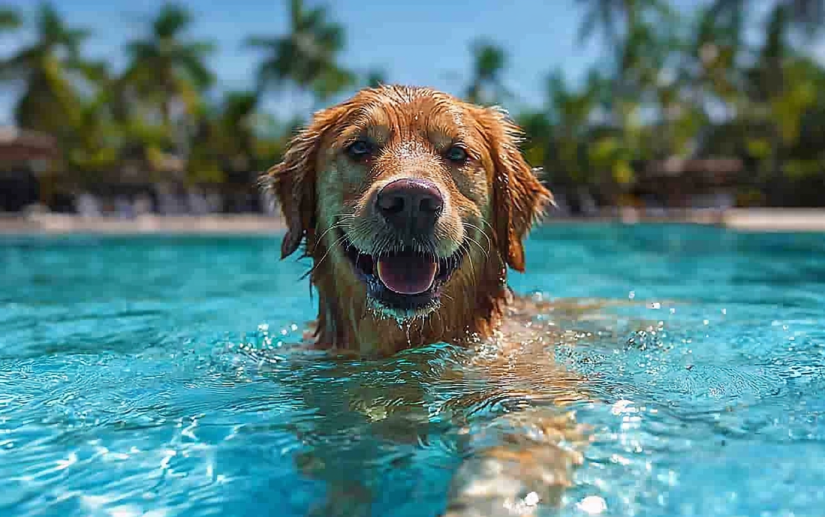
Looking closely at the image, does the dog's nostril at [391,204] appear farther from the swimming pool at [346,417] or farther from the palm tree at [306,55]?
the palm tree at [306,55]

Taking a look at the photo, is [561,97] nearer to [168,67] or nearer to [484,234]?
[168,67]

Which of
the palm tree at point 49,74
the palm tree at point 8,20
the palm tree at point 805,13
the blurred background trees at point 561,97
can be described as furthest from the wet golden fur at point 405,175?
the palm tree at point 8,20

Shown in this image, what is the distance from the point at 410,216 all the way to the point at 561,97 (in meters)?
36.5

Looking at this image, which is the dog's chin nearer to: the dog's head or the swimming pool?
→ the dog's head

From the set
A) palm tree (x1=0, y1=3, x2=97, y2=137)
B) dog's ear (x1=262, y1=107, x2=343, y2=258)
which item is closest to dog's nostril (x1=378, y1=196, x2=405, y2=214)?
dog's ear (x1=262, y1=107, x2=343, y2=258)

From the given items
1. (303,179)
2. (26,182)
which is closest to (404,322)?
(303,179)

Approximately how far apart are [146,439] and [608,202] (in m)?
34.7

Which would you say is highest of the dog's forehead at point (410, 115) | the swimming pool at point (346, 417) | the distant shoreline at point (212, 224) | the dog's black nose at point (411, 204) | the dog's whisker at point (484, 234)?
the dog's forehead at point (410, 115)

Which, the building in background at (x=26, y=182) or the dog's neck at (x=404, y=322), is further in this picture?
the building in background at (x=26, y=182)

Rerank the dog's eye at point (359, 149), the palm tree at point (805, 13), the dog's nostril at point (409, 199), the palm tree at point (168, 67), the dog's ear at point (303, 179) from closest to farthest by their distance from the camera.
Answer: the dog's nostril at point (409, 199)
the dog's eye at point (359, 149)
the dog's ear at point (303, 179)
the palm tree at point (805, 13)
the palm tree at point (168, 67)

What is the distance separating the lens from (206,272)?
37.7ft

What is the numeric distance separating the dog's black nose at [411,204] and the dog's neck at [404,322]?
1.60ft

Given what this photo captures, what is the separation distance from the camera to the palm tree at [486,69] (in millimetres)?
42812

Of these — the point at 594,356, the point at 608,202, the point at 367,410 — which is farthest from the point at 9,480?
the point at 608,202
